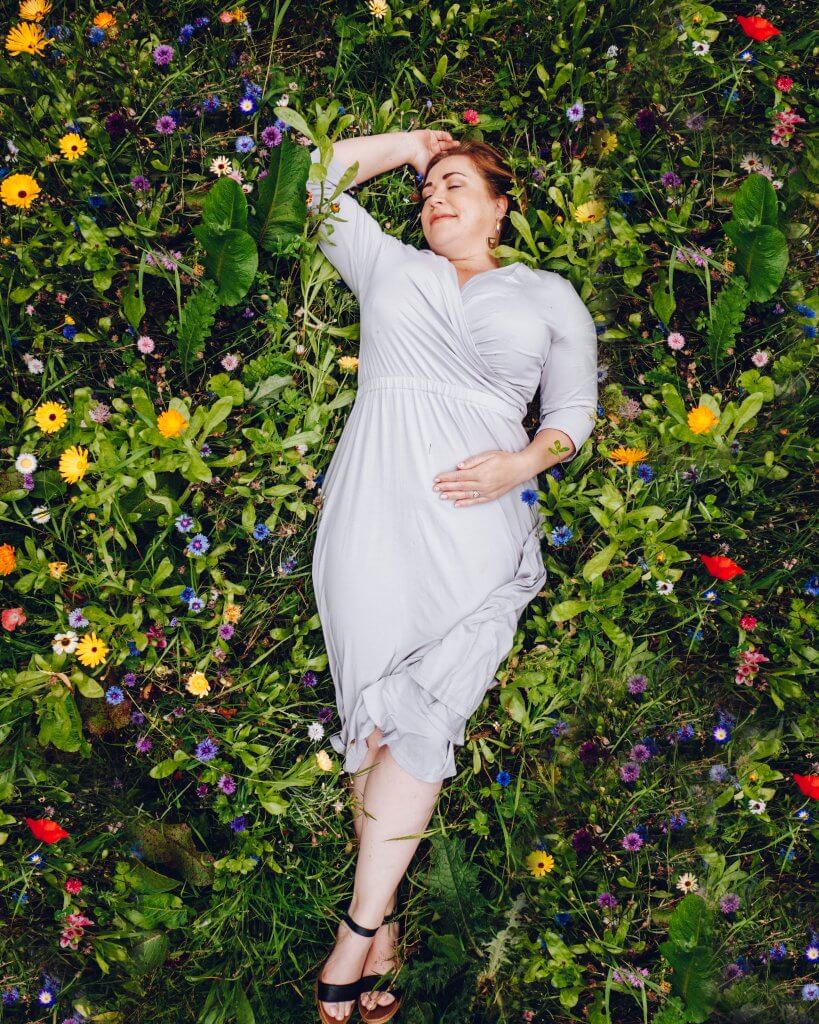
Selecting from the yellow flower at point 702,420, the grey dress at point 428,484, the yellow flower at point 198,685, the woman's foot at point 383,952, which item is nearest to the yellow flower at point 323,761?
the grey dress at point 428,484

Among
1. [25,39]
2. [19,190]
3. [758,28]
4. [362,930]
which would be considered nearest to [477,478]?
[362,930]

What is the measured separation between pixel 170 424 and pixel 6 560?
2.38 feet

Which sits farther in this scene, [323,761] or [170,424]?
[323,761]

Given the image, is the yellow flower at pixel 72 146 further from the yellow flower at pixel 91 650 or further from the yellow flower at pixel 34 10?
the yellow flower at pixel 91 650

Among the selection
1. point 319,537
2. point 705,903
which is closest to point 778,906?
point 705,903

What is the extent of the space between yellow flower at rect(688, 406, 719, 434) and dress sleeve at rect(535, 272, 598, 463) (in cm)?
35

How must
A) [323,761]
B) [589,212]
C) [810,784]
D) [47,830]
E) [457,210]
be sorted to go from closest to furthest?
[47,830] < [810,784] < [323,761] < [457,210] < [589,212]

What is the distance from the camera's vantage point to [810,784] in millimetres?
2482

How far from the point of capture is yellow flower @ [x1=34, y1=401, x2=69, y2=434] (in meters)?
2.48

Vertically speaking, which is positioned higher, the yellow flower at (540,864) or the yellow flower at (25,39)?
the yellow flower at (25,39)

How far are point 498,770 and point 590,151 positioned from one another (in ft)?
8.26

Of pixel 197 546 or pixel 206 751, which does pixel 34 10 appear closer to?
pixel 197 546

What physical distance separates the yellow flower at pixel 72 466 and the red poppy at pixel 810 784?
2693 mm

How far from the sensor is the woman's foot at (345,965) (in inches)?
98.0
